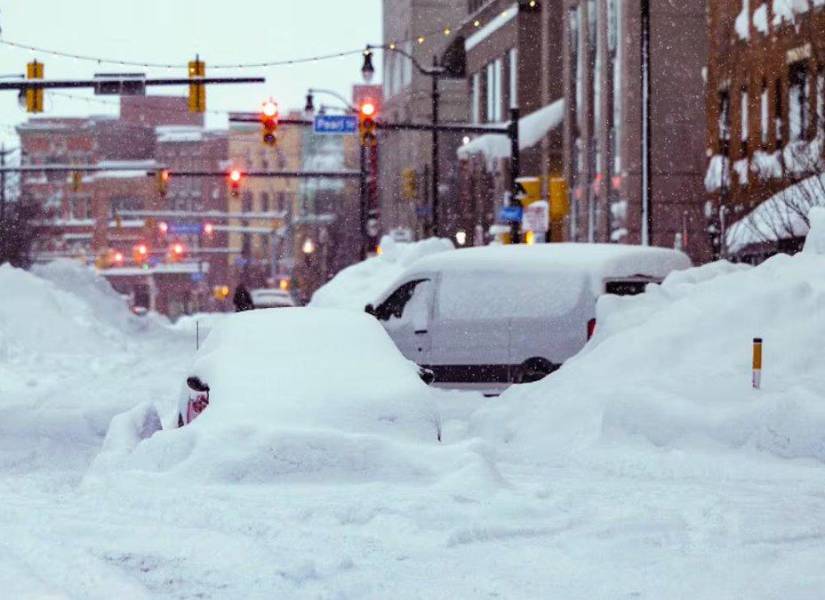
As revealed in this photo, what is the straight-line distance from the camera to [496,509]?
10.7m

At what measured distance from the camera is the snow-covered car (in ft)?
39.8

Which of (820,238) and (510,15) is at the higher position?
(510,15)

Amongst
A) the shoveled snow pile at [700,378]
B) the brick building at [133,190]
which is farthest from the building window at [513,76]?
the brick building at [133,190]

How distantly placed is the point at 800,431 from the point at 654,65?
125ft

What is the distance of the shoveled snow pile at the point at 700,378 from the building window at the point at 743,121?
23901mm

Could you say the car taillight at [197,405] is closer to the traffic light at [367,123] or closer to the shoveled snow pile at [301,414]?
the shoveled snow pile at [301,414]

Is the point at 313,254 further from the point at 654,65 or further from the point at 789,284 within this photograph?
the point at 789,284

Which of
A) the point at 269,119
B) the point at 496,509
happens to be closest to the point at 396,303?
the point at 496,509

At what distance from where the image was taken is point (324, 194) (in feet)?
422

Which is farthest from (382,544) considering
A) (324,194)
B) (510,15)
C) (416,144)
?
(324,194)

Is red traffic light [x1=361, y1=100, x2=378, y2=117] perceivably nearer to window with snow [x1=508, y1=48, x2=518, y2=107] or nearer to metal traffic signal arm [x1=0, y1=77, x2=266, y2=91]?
metal traffic signal arm [x1=0, y1=77, x2=266, y2=91]

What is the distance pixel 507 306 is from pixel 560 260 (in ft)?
2.92

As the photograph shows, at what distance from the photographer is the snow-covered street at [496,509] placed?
851cm

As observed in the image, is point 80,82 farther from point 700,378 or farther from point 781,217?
point 700,378
